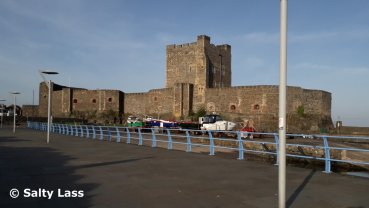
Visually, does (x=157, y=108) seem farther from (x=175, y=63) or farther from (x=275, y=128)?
(x=275, y=128)

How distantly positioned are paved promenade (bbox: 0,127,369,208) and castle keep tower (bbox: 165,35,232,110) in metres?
34.9

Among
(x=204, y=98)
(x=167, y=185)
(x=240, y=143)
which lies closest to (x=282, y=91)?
(x=167, y=185)

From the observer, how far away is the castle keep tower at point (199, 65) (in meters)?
46.3

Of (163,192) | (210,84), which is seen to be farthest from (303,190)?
(210,84)

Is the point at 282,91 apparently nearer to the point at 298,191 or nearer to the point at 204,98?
the point at 298,191

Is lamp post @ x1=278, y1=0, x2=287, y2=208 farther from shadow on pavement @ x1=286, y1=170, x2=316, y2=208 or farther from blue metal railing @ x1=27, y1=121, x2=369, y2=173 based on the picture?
blue metal railing @ x1=27, y1=121, x2=369, y2=173

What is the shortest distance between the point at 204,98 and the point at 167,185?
37267 mm

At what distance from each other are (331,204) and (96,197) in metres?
3.64

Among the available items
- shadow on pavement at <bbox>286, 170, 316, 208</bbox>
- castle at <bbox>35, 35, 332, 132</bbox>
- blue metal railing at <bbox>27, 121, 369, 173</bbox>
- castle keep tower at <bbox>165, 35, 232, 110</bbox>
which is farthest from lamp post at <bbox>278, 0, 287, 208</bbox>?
castle keep tower at <bbox>165, 35, 232, 110</bbox>

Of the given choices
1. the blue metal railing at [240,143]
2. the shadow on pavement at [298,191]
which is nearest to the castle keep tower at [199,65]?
the blue metal railing at [240,143]

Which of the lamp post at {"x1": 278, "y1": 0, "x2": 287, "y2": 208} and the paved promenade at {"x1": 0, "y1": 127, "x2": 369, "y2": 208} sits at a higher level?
the lamp post at {"x1": 278, "y1": 0, "x2": 287, "y2": 208}

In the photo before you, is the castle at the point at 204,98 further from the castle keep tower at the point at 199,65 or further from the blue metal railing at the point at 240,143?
the blue metal railing at the point at 240,143

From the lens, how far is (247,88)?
1592 inches

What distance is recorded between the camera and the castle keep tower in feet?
152
